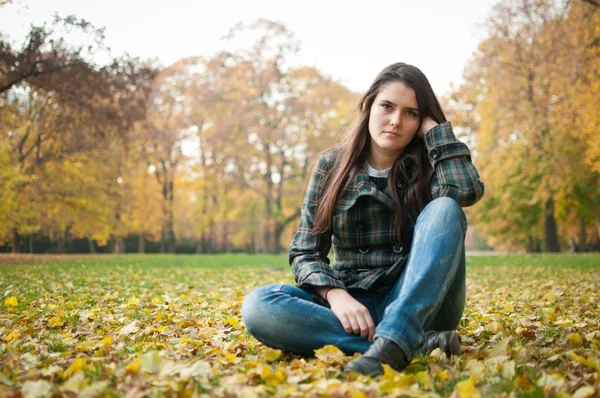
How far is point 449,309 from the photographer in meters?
2.88

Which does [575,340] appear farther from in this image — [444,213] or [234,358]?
[234,358]

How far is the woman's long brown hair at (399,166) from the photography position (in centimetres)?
312

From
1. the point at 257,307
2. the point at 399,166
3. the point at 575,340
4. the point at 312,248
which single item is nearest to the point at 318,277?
the point at 312,248

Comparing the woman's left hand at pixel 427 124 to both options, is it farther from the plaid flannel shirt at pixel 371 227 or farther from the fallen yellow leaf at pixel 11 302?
the fallen yellow leaf at pixel 11 302

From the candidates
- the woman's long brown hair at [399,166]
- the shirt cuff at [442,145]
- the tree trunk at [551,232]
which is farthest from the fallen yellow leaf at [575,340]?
the tree trunk at [551,232]

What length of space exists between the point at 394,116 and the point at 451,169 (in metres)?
0.47

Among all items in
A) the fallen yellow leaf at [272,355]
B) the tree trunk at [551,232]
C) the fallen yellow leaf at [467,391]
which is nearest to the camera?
the fallen yellow leaf at [467,391]

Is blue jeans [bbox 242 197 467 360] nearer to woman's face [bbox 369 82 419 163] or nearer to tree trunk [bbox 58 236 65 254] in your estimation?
woman's face [bbox 369 82 419 163]

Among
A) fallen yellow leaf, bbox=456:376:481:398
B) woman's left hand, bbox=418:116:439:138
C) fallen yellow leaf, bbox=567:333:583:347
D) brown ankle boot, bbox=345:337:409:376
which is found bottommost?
fallen yellow leaf, bbox=567:333:583:347

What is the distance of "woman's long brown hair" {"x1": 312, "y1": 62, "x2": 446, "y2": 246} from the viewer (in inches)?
123

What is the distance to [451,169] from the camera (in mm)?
3105

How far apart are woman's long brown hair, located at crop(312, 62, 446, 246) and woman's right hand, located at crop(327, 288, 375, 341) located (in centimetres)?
56

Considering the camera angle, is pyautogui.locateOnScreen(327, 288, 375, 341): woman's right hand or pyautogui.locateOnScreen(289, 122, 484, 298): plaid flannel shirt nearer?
pyautogui.locateOnScreen(327, 288, 375, 341): woman's right hand

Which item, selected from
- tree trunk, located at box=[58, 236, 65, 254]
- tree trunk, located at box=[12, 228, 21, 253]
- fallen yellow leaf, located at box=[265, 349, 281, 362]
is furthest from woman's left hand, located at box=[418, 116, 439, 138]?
tree trunk, located at box=[58, 236, 65, 254]
